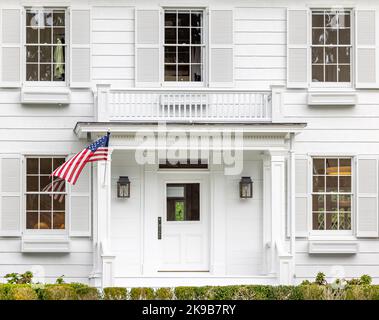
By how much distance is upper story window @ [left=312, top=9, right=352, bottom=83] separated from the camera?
2297 cm

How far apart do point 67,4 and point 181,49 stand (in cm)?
256

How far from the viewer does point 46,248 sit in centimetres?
2222

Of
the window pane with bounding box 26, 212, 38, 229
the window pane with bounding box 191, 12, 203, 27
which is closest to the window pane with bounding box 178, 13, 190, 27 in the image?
the window pane with bounding box 191, 12, 203, 27

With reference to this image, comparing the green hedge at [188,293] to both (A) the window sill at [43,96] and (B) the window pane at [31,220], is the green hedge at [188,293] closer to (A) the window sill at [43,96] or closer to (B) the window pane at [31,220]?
(B) the window pane at [31,220]

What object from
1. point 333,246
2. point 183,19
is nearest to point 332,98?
point 333,246

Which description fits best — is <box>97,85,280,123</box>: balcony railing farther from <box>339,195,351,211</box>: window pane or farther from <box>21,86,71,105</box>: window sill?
<box>339,195,351,211</box>: window pane

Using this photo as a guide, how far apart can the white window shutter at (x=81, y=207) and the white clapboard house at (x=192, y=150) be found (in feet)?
0.07

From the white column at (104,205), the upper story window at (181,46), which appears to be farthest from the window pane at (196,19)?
the white column at (104,205)

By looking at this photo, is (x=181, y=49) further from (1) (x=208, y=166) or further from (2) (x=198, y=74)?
(1) (x=208, y=166)

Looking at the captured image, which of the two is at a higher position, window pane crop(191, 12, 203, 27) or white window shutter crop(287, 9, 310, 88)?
window pane crop(191, 12, 203, 27)

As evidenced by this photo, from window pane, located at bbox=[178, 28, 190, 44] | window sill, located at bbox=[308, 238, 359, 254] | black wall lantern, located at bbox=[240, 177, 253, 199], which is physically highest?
window pane, located at bbox=[178, 28, 190, 44]

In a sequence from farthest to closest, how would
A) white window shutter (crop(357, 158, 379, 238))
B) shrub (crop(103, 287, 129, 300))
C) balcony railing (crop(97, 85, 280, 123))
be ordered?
1. white window shutter (crop(357, 158, 379, 238))
2. balcony railing (crop(97, 85, 280, 123))
3. shrub (crop(103, 287, 129, 300))

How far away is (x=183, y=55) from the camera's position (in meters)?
22.9
